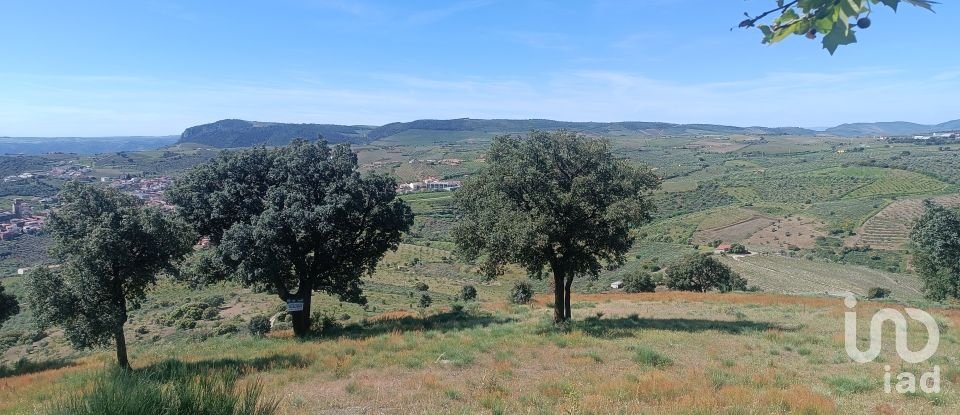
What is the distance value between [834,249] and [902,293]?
33.9 metres

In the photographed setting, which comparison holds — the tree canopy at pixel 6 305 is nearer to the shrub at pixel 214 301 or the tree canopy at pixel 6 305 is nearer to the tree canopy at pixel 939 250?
the shrub at pixel 214 301

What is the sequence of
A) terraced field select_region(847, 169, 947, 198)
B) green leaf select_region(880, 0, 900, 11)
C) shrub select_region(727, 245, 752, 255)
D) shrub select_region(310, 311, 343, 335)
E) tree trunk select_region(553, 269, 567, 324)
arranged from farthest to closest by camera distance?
terraced field select_region(847, 169, 947, 198) < shrub select_region(727, 245, 752, 255) < shrub select_region(310, 311, 343, 335) < tree trunk select_region(553, 269, 567, 324) < green leaf select_region(880, 0, 900, 11)

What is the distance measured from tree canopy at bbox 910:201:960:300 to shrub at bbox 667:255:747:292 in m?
15.7

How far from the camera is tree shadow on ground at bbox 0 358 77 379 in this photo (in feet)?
67.2

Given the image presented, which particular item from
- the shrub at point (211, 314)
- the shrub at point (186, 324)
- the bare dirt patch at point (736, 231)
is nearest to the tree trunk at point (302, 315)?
the shrub at point (186, 324)

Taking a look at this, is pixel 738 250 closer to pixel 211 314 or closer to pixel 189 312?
pixel 211 314

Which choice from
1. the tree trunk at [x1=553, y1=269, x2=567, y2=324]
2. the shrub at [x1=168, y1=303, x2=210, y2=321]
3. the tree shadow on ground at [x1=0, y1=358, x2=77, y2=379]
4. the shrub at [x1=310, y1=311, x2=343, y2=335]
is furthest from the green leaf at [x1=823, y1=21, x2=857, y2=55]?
the shrub at [x1=168, y1=303, x2=210, y2=321]

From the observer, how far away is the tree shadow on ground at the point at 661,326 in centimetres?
1923

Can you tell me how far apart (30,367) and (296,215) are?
13139mm

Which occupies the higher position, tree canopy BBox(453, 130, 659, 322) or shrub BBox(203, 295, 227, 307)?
tree canopy BBox(453, 130, 659, 322)

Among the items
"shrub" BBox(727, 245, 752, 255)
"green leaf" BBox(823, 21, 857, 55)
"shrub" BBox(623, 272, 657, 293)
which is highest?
"green leaf" BBox(823, 21, 857, 55)

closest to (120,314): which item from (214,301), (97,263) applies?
(97,263)

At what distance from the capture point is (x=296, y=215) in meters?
20.3

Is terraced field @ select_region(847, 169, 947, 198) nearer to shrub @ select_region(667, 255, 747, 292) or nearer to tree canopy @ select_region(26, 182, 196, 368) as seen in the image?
shrub @ select_region(667, 255, 747, 292)
